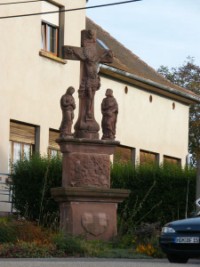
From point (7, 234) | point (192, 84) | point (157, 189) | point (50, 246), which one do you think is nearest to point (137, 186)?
point (157, 189)

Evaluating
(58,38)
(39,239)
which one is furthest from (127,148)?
(39,239)

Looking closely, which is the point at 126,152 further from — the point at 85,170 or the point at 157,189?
the point at 85,170

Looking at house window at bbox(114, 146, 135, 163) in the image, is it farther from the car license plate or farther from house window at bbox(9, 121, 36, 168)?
the car license plate

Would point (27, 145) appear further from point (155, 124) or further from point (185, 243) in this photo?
point (185, 243)

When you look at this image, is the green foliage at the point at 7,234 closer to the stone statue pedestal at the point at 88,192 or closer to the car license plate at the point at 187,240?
the stone statue pedestal at the point at 88,192

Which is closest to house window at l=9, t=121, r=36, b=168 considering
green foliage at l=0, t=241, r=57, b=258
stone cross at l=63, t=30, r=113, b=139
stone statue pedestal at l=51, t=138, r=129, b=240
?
stone cross at l=63, t=30, r=113, b=139

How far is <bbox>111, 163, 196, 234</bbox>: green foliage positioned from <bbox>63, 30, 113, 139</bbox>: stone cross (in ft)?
16.3

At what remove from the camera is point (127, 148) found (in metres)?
42.2

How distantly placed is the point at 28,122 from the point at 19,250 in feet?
45.7

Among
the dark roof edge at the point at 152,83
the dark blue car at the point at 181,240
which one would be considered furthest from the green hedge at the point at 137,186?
the dark blue car at the point at 181,240

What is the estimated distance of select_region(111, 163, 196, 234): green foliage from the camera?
31.1 meters

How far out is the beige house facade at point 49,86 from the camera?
3456 cm

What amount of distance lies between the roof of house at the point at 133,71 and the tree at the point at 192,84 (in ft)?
60.1

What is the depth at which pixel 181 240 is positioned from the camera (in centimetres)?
2180
